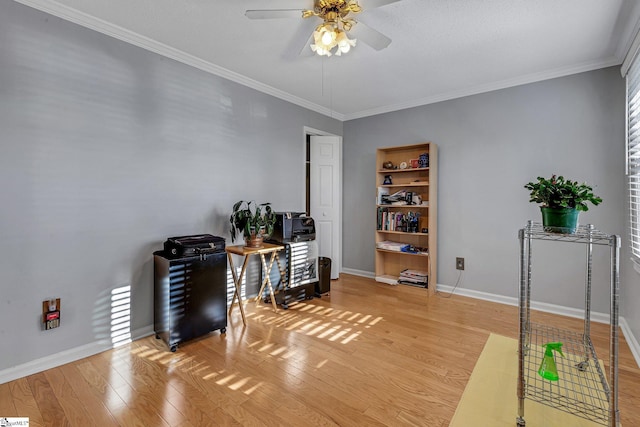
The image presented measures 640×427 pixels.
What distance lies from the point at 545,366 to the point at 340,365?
122 centimetres

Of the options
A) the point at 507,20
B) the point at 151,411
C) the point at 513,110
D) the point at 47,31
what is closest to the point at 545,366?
the point at 151,411

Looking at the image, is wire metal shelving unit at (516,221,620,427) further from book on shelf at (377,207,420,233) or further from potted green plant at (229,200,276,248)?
potted green plant at (229,200,276,248)

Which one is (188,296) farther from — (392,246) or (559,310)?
(559,310)

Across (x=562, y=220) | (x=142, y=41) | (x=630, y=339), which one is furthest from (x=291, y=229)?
(x=630, y=339)

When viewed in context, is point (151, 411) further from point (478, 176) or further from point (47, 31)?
point (478, 176)

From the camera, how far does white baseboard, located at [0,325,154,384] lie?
198 centimetres

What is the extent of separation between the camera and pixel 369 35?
6.55ft

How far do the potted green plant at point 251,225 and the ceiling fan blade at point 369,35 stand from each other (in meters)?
1.71

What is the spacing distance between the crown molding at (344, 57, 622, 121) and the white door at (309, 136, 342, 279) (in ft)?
2.66

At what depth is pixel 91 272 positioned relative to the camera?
7.60 feet

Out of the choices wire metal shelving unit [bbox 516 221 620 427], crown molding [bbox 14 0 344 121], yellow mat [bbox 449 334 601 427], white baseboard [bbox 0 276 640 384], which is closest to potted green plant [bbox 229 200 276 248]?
white baseboard [bbox 0 276 640 384]

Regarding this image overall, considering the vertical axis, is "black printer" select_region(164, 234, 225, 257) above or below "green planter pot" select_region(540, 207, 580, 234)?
below

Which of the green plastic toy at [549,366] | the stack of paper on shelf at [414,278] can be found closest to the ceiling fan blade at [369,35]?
the green plastic toy at [549,366]

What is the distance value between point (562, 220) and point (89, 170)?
3.04 meters
